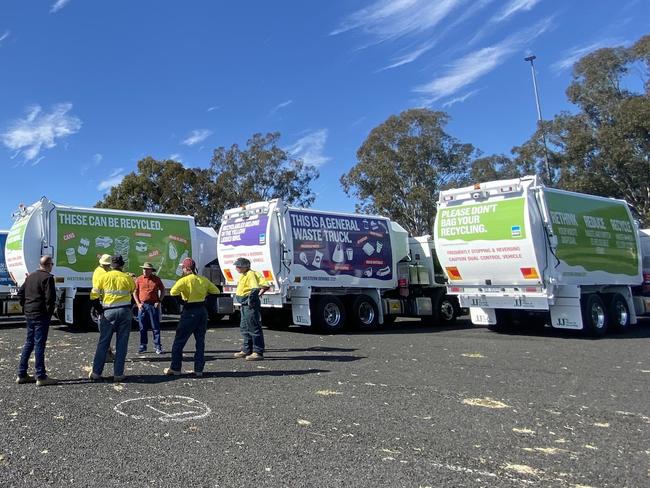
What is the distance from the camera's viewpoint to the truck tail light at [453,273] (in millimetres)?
13750

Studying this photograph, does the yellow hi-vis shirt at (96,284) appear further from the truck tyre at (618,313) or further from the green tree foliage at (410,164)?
the green tree foliage at (410,164)

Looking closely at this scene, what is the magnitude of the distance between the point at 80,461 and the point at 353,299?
10974mm

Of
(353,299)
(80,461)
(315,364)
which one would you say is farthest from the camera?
(353,299)

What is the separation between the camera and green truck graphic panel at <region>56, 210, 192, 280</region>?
14.4 metres

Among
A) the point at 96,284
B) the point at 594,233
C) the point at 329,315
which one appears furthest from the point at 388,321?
the point at 96,284

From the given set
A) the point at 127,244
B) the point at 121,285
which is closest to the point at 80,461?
the point at 121,285

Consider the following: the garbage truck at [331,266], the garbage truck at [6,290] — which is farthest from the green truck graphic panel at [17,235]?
the garbage truck at [331,266]

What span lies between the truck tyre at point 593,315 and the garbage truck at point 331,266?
4.45 metres

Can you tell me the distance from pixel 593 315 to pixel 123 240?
1216 centimetres

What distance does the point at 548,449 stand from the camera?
4645 mm

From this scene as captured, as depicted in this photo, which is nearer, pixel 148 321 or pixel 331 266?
pixel 148 321

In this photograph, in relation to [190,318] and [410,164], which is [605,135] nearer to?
[410,164]

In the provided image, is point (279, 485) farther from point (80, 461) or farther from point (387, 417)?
point (387, 417)

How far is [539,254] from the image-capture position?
12047 mm
